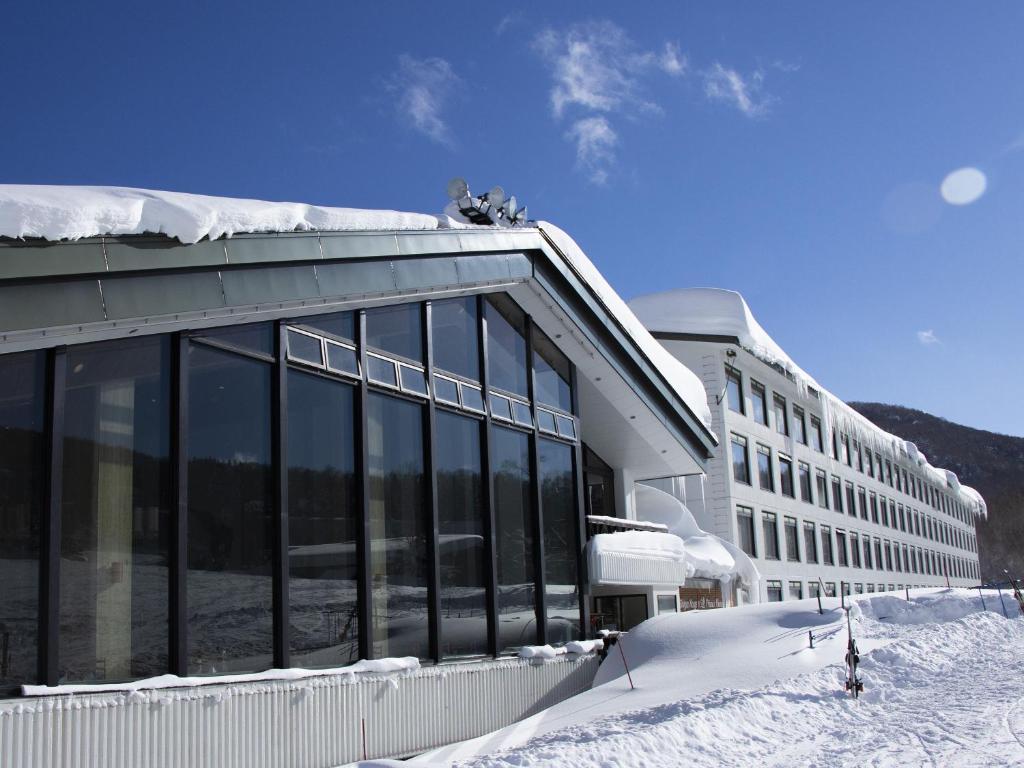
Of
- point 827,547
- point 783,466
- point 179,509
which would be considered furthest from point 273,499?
point 827,547

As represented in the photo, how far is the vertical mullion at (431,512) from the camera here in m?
12.3

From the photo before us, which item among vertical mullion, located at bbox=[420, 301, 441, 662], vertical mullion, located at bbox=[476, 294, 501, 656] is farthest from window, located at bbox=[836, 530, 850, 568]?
vertical mullion, located at bbox=[420, 301, 441, 662]

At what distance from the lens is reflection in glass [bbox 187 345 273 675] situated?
9016 millimetres

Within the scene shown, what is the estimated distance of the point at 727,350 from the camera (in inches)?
1198

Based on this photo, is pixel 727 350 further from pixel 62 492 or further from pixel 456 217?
pixel 62 492

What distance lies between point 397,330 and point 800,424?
28436mm

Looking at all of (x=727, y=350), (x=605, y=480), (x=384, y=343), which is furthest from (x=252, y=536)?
(x=727, y=350)

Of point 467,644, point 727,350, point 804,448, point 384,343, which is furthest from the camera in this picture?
point 804,448

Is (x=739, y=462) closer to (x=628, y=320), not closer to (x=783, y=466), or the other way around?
(x=783, y=466)

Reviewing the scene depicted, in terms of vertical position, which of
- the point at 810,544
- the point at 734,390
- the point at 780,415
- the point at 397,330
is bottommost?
the point at 810,544

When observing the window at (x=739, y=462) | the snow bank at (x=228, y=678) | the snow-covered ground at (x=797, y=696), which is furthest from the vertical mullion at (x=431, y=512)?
the window at (x=739, y=462)

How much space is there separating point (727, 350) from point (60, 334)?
81.7ft

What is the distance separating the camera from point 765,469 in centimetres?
3350

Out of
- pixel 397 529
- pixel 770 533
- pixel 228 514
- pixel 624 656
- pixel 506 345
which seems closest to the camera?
pixel 228 514
